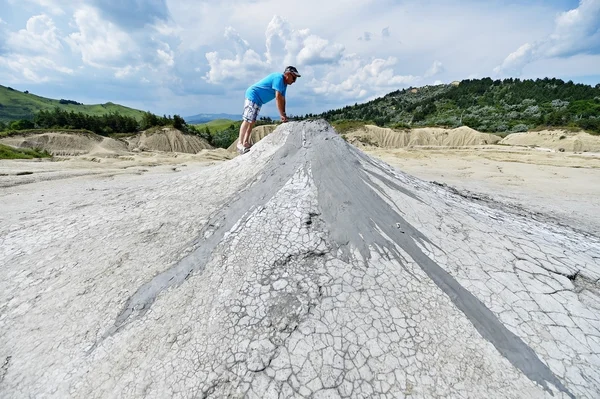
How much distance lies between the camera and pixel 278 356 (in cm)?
195

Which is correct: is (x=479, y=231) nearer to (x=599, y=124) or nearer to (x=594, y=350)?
(x=594, y=350)

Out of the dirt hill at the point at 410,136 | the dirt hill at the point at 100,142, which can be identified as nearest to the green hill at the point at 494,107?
the dirt hill at the point at 410,136

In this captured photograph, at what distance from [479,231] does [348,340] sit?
6.79 ft

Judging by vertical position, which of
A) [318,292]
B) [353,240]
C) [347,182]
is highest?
[347,182]

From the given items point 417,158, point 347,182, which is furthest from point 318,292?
point 417,158

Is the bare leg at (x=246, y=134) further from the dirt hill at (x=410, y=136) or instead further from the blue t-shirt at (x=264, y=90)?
the dirt hill at (x=410, y=136)

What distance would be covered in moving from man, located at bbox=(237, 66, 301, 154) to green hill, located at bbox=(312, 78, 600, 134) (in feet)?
119

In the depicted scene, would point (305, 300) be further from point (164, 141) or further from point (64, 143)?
point (164, 141)

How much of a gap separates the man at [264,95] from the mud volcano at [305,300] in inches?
49.5

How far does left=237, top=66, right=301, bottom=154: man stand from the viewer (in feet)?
13.8

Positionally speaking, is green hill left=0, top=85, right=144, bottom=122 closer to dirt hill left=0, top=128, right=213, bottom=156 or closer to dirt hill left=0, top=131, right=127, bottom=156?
dirt hill left=0, top=128, right=213, bottom=156

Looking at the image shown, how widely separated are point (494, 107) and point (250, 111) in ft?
207

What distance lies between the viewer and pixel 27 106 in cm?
7394

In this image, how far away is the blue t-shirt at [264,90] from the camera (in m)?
4.36
